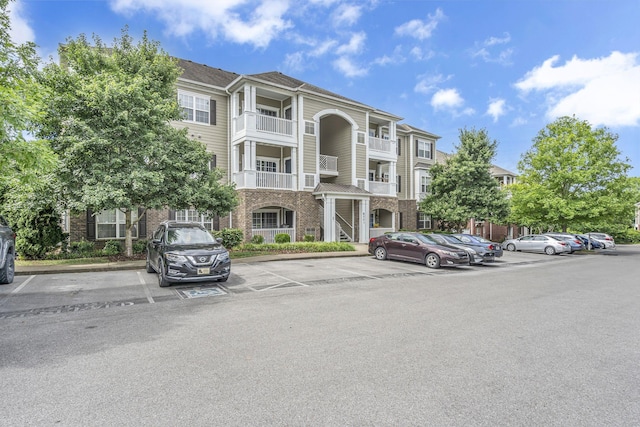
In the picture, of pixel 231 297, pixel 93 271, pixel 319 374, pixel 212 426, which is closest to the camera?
pixel 212 426

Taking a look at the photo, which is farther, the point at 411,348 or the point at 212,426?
the point at 411,348

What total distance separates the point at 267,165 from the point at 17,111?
17.0 metres

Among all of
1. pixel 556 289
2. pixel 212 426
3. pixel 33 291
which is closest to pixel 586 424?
pixel 212 426

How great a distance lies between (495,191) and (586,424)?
26248 mm

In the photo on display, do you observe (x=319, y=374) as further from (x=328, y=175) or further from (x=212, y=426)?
(x=328, y=175)

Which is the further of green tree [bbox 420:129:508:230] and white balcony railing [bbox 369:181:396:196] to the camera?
green tree [bbox 420:129:508:230]

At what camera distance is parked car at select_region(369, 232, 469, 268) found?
14.3m

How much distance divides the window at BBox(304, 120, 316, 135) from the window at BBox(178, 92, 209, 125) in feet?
19.6

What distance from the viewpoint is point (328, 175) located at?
24.4m

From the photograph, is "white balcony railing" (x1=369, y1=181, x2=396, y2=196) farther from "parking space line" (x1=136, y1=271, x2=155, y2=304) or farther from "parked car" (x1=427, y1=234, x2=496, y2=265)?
"parking space line" (x1=136, y1=271, x2=155, y2=304)

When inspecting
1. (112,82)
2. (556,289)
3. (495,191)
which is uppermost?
(112,82)

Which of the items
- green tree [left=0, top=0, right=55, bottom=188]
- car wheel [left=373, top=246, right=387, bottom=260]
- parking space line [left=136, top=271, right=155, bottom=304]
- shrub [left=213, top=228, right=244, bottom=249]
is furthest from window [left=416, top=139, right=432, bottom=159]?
green tree [left=0, top=0, right=55, bottom=188]

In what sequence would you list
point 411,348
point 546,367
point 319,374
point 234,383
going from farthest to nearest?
point 411,348 → point 546,367 → point 319,374 → point 234,383

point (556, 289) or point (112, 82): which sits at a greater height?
point (112, 82)
